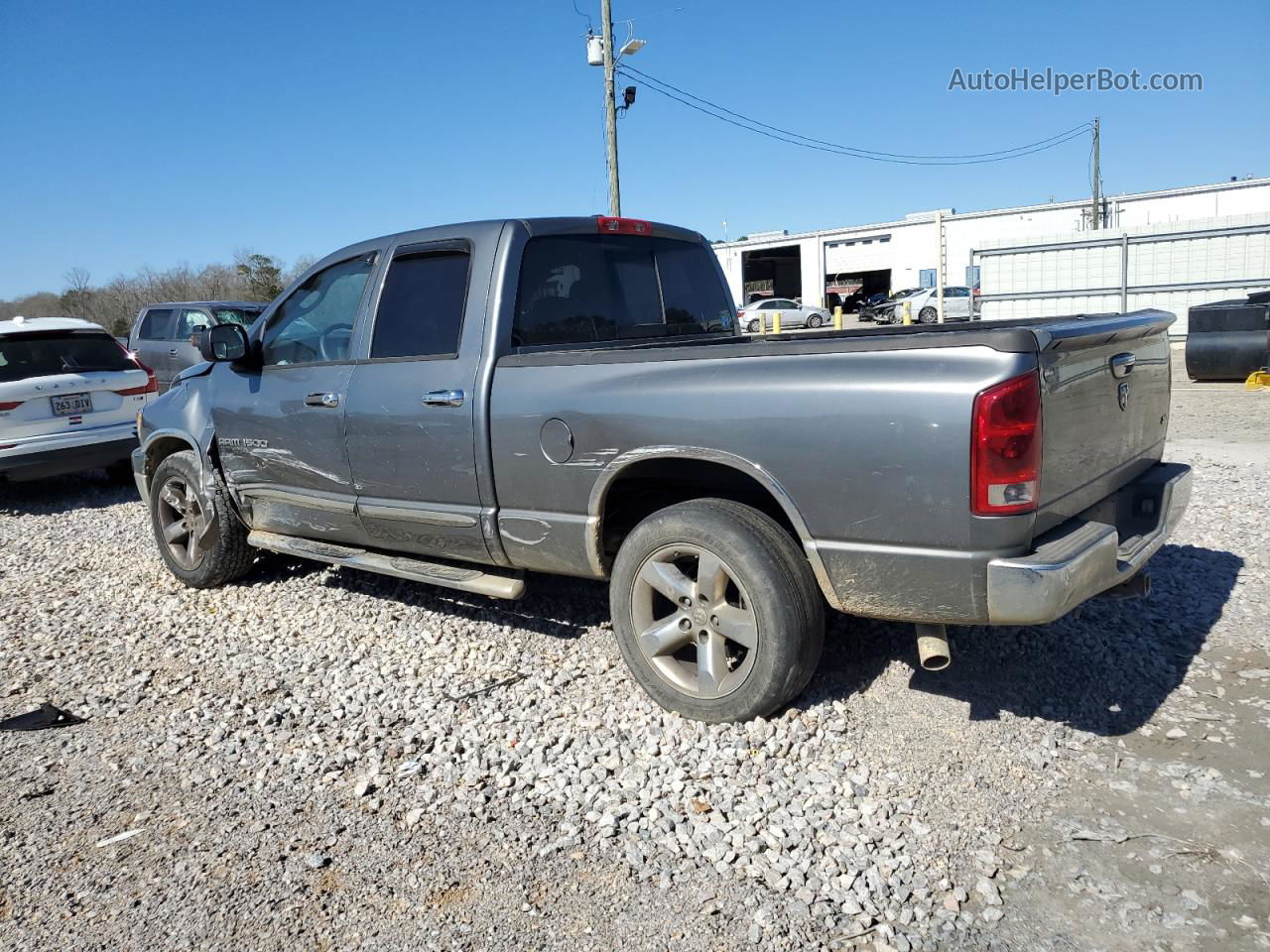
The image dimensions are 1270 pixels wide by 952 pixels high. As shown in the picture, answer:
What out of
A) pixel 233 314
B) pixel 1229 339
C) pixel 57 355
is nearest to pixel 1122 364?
pixel 57 355

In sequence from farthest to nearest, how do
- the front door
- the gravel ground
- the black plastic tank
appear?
the black plastic tank
the front door
the gravel ground

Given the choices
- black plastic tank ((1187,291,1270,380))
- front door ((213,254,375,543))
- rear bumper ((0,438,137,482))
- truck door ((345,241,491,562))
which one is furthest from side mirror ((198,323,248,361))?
black plastic tank ((1187,291,1270,380))

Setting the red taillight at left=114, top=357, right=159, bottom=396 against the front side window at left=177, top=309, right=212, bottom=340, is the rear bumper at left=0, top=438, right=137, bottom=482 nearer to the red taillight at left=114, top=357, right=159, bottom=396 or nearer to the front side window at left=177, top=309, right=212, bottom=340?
the red taillight at left=114, top=357, right=159, bottom=396

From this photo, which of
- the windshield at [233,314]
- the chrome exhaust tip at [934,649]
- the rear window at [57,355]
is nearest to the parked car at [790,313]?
the windshield at [233,314]

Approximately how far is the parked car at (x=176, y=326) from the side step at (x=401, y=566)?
355 inches

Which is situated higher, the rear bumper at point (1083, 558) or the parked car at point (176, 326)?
the parked car at point (176, 326)

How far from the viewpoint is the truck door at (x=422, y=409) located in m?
4.18

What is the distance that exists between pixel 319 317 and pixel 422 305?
88 cm

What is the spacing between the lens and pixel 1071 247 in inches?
716

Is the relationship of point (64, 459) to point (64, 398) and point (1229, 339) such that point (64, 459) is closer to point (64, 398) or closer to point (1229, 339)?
point (64, 398)

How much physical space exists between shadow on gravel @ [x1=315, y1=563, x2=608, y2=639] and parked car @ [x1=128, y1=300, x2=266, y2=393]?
8.97 meters

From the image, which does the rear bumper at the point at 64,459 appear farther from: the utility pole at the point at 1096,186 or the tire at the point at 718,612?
the utility pole at the point at 1096,186

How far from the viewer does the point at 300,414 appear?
4879mm

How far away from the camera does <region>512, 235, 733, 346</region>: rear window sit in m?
4.30
